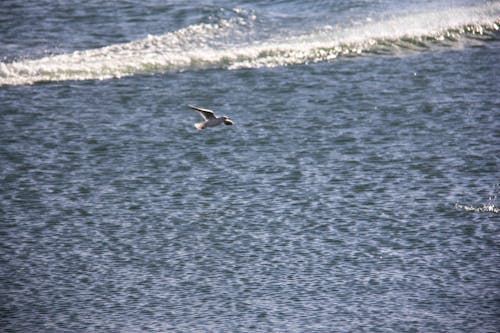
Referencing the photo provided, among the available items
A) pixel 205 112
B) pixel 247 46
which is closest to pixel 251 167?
pixel 205 112

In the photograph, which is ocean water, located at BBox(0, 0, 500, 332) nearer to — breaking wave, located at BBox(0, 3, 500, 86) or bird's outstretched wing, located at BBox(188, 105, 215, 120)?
breaking wave, located at BBox(0, 3, 500, 86)

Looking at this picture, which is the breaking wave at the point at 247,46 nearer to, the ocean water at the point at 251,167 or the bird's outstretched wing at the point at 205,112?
the ocean water at the point at 251,167

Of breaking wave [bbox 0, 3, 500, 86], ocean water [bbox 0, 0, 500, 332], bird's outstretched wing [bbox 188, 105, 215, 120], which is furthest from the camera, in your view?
breaking wave [bbox 0, 3, 500, 86]

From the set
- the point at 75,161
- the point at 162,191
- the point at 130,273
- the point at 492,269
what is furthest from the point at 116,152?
the point at 492,269

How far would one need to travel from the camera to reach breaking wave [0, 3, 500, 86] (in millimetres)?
18938

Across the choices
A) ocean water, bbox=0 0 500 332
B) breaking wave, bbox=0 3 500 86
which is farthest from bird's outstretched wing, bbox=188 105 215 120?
breaking wave, bbox=0 3 500 86

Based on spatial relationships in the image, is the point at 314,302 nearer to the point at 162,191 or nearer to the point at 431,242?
the point at 431,242

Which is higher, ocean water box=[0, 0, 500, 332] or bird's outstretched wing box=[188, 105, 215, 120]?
bird's outstretched wing box=[188, 105, 215, 120]

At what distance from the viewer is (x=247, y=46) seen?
20.3 metres

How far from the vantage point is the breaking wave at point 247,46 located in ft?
62.1

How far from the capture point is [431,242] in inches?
464

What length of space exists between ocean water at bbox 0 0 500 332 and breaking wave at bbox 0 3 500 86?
0.06 meters

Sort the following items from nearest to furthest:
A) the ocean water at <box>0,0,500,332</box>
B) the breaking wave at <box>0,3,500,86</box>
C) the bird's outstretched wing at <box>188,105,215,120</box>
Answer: the ocean water at <box>0,0,500,332</box>, the bird's outstretched wing at <box>188,105,215,120</box>, the breaking wave at <box>0,3,500,86</box>

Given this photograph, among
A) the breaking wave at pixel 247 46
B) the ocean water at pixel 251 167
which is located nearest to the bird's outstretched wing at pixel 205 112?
the ocean water at pixel 251 167
